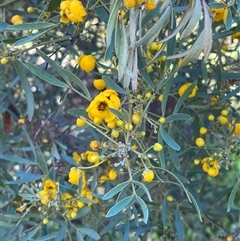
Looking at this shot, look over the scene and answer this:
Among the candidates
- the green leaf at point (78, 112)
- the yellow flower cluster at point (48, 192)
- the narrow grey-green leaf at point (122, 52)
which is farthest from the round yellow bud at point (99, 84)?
the yellow flower cluster at point (48, 192)

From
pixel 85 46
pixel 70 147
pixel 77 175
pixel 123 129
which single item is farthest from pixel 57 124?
pixel 123 129

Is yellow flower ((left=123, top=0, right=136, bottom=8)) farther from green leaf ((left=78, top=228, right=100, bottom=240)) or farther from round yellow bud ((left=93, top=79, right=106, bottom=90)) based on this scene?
green leaf ((left=78, top=228, right=100, bottom=240))

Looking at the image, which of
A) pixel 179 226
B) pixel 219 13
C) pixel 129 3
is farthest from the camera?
pixel 179 226

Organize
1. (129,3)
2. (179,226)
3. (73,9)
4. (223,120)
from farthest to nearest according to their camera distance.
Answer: (179,226), (223,120), (73,9), (129,3)

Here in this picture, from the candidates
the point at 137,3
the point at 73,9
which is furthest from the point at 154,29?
the point at 73,9

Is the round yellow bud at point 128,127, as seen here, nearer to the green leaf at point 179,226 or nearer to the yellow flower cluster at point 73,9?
the yellow flower cluster at point 73,9

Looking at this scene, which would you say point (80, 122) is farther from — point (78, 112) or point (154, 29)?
point (154, 29)

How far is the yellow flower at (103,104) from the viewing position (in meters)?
0.74

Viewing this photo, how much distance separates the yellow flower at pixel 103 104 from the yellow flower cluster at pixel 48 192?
0.34 m

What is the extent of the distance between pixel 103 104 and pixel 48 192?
370mm

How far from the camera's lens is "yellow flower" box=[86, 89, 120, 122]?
743 mm

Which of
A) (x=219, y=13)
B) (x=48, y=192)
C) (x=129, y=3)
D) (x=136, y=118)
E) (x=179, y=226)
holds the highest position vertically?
(x=129, y=3)

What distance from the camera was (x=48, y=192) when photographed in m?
1.05

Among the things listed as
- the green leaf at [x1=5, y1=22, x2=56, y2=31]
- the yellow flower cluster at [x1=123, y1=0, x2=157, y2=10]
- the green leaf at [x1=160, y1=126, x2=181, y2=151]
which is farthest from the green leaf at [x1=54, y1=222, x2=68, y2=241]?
the yellow flower cluster at [x1=123, y1=0, x2=157, y2=10]
